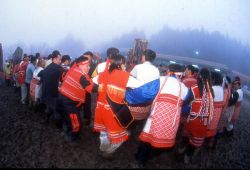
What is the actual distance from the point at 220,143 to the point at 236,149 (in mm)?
490

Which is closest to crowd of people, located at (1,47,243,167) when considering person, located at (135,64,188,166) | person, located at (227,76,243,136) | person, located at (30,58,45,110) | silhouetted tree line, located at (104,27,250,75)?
person, located at (135,64,188,166)

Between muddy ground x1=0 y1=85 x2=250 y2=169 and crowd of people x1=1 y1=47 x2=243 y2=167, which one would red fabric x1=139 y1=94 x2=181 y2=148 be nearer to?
crowd of people x1=1 y1=47 x2=243 y2=167

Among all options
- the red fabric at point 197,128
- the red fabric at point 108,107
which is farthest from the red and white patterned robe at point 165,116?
the red fabric at point 197,128

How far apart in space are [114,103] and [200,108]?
6.21 feet

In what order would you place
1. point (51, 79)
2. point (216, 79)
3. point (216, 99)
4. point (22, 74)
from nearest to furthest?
point (216, 99)
point (216, 79)
point (51, 79)
point (22, 74)

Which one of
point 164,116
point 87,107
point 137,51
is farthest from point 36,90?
point 137,51

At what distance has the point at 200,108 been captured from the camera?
543 cm

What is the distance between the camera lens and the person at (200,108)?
5.42m

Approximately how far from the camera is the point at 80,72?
19.0 ft

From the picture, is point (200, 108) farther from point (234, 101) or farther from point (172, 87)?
point (234, 101)

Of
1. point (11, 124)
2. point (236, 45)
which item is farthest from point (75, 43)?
point (11, 124)

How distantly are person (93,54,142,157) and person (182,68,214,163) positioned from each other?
1.35m

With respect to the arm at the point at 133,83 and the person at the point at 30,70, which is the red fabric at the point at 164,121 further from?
the person at the point at 30,70

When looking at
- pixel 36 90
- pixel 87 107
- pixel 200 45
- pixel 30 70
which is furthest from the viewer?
pixel 200 45
